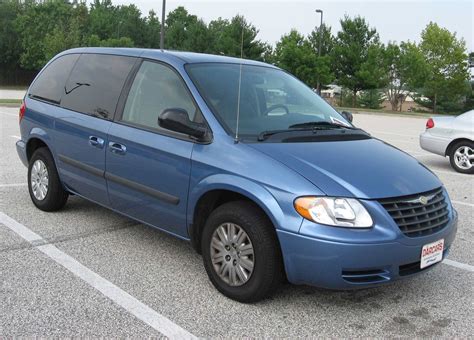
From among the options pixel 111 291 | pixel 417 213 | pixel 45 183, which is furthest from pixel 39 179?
pixel 417 213

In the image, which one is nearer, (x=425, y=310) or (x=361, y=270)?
(x=361, y=270)

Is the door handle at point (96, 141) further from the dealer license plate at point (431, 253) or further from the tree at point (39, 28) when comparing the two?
the tree at point (39, 28)

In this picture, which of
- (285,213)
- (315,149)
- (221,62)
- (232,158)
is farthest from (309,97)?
(285,213)

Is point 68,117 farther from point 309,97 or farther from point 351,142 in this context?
point 351,142

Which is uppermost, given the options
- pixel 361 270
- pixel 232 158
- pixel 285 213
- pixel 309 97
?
pixel 309 97

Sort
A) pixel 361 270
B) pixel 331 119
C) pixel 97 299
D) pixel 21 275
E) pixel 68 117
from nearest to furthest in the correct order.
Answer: pixel 361 270
pixel 97 299
pixel 21 275
pixel 331 119
pixel 68 117

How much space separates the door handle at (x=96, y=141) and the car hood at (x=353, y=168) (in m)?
1.55

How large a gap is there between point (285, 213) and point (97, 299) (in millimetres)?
1376

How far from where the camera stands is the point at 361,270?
313 centimetres

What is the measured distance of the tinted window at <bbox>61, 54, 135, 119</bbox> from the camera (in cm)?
456

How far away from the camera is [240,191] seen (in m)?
3.37

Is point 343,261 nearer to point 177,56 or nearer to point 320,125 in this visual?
point 320,125

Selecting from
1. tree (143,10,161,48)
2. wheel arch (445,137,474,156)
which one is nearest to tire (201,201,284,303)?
wheel arch (445,137,474,156)

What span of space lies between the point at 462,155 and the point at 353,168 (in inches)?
272
